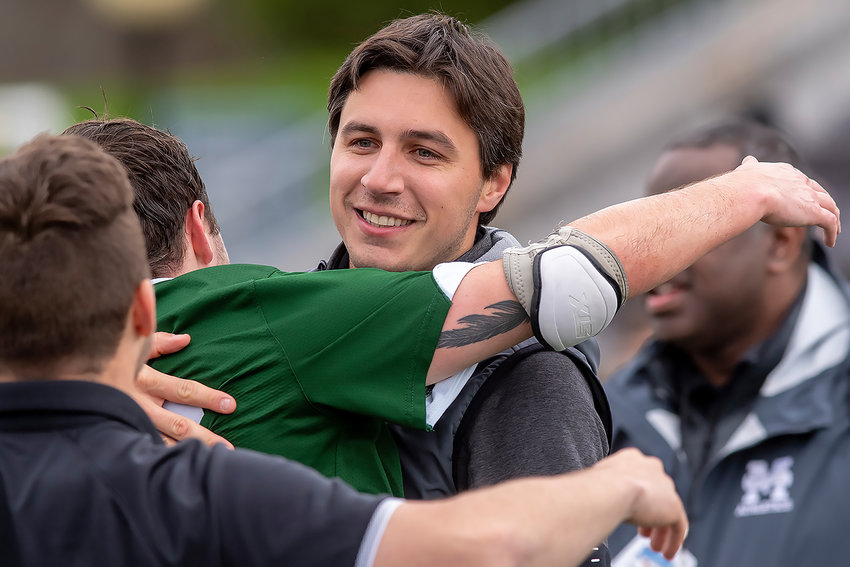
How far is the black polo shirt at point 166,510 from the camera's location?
1.62 meters

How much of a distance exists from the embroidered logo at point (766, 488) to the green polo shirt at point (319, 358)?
7.65 feet

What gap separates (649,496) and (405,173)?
1337 millimetres

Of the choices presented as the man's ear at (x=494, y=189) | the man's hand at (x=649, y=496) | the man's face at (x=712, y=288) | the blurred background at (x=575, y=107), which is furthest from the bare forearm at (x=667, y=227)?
the blurred background at (x=575, y=107)

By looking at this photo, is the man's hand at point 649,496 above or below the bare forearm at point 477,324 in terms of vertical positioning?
below

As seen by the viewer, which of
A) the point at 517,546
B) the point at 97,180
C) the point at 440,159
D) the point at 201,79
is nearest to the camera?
the point at 517,546

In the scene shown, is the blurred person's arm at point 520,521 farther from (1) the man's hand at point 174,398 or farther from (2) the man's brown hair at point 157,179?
(2) the man's brown hair at point 157,179

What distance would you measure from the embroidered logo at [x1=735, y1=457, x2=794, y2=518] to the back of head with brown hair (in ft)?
9.94

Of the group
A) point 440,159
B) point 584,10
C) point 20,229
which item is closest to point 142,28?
point 584,10

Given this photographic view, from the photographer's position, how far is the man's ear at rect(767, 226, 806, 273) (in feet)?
15.1

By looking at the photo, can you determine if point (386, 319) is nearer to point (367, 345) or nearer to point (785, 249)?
point (367, 345)

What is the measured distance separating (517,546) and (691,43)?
9.40 meters

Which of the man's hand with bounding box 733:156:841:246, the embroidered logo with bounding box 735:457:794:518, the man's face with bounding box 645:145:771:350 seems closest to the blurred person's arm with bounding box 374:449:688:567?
the man's hand with bounding box 733:156:841:246

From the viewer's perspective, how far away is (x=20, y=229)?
5.62 feet

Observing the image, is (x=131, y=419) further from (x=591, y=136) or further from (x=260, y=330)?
(x=591, y=136)
